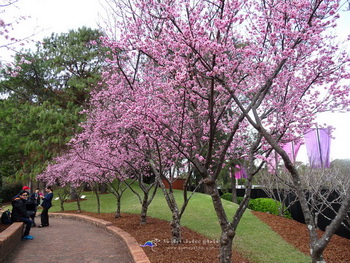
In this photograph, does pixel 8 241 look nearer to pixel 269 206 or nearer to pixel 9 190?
pixel 269 206

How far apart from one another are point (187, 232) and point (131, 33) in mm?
5707

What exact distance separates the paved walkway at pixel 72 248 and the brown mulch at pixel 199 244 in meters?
0.61

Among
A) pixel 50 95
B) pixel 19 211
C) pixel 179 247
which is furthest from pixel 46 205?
pixel 50 95

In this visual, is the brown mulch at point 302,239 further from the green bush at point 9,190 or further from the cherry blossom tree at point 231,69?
the green bush at point 9,190

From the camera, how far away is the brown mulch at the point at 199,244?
5691 millimetres

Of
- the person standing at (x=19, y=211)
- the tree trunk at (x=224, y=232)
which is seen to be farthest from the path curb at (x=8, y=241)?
the tree trunk at (x=224, y=232)

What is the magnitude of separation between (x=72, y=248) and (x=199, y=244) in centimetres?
297

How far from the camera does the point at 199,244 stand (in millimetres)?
7031

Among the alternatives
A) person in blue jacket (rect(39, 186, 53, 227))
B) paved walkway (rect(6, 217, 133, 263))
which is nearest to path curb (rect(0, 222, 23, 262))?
paved walkway (rect(6, 217, 133, 263))

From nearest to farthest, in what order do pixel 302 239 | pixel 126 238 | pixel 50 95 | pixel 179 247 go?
1. pixel 179 247
2. pixel 126 238
3. pixel 302 239
4. pixel 50 95

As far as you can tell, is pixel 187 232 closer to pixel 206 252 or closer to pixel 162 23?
pixel 206 252

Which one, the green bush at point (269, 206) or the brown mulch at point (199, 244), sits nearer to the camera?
the brown mulch at point (199, 244)

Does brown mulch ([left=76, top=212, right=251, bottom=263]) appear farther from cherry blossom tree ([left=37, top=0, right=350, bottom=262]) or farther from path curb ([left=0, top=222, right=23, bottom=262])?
path curb ([left=0, top=222, right=23, bottom=262])

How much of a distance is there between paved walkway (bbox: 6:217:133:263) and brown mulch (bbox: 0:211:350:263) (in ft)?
1.99
